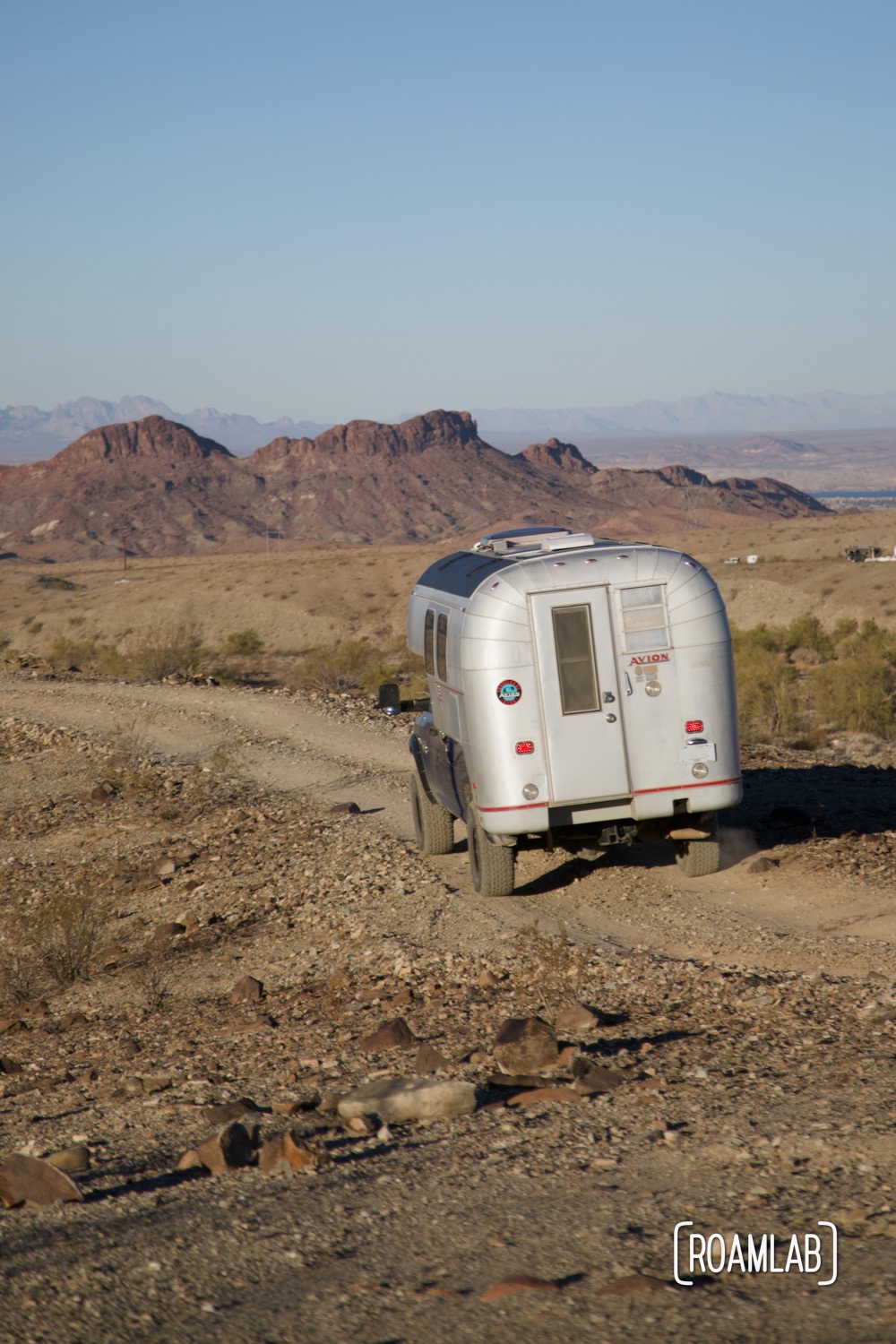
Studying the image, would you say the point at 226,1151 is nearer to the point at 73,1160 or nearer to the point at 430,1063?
the point at 73,1160

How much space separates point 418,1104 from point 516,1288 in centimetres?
209

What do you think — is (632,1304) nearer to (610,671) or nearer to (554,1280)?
(554,1280)

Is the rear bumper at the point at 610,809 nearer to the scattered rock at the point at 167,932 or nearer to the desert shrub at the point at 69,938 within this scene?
the scattered rock at the point at 167,932

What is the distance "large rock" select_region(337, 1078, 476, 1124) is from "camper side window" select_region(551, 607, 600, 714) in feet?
13.3

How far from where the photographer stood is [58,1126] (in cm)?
663

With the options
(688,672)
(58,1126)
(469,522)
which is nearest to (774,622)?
(688,672)

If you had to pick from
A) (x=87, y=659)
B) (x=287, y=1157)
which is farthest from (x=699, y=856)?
(x=87, y=659)

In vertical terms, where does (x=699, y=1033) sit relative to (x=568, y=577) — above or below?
below

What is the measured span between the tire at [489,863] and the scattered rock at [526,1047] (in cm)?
334

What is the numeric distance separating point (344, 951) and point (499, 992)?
184cm

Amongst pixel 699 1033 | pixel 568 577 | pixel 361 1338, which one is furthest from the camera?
pixel 568 577

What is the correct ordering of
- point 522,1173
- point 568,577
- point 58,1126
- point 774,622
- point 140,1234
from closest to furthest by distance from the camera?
point 140,1234, point 522,1173, point 58,1126, point 568,577, point 774,622

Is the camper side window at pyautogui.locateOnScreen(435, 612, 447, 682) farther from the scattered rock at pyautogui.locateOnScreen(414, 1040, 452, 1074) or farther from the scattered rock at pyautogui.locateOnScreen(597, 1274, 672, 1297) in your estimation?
the scattered rock at pyautogui.locateOnScreen(597, 1274, 672, 1297)

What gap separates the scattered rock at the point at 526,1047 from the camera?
7020 millimetres
